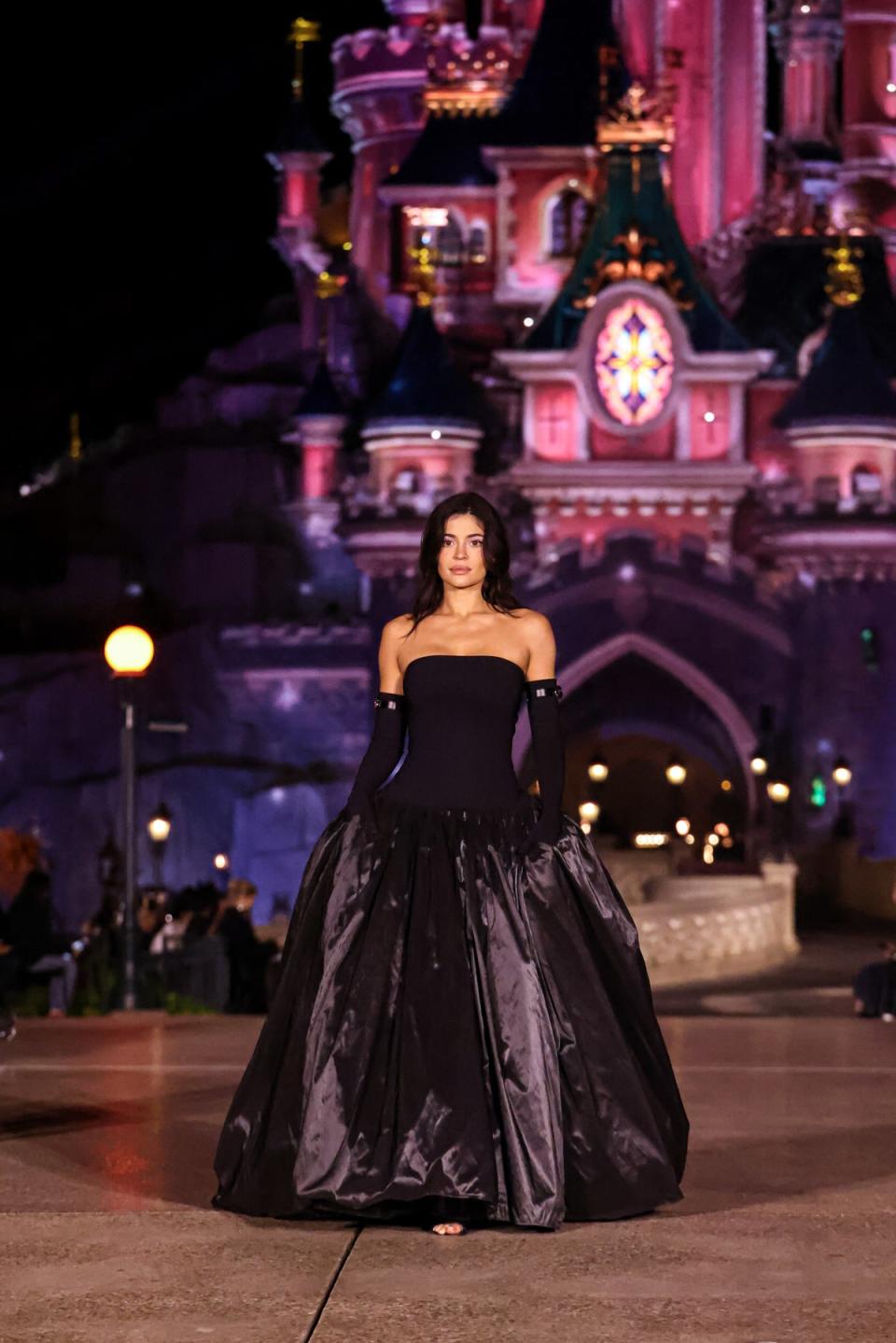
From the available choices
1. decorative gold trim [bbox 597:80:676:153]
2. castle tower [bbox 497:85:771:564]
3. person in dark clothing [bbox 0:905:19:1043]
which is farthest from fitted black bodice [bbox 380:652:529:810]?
decorative gold trim [bbox 597:80:676:153]

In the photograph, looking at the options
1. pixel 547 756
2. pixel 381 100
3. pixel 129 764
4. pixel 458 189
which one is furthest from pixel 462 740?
pixel 381 100

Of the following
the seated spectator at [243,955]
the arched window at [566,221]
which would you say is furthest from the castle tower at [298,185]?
the seated spectator at [243,955]

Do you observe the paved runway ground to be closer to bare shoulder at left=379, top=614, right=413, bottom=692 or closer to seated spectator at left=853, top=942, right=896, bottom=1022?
bare shoulder at left=379, top=614, right=413, bottom=692

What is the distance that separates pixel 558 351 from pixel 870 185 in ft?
42.7

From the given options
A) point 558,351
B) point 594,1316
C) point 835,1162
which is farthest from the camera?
point 558,351

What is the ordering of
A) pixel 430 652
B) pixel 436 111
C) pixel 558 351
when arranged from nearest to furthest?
pixel 430 652, pixel 558 351, pixel 436 111

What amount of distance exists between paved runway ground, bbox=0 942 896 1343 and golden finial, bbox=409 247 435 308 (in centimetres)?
4499

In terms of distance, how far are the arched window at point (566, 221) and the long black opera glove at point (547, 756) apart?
170 feet

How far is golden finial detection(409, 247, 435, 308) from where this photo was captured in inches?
2077

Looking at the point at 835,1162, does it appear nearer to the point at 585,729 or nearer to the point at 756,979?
the point at 756,979

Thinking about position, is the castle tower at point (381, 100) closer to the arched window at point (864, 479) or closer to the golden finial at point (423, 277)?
the golden finial at point (423, 277)

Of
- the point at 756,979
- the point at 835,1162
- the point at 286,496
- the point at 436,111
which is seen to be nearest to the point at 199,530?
the point at 286,496

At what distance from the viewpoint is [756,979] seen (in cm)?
3008

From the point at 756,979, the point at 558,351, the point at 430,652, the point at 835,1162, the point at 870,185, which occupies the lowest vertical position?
the point at 756,979
